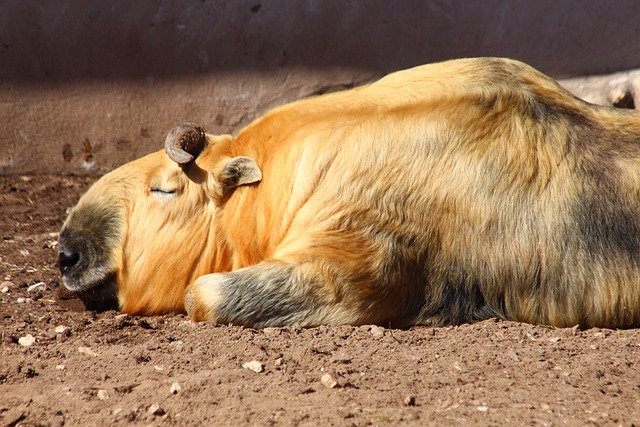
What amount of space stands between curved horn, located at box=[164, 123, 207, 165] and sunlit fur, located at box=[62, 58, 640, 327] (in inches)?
16.5

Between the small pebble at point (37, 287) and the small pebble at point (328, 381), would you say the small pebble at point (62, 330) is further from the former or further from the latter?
the small pebble at point (328, 381)

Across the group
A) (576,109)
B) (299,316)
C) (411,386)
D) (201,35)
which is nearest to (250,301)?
(299,316)

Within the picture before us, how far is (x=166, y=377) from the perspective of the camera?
3.31 meters

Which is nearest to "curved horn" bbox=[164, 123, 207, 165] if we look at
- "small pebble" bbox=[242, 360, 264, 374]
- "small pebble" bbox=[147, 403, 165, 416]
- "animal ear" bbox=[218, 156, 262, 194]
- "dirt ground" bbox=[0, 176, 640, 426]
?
"animal ear" bbox=[218, 156, 262, 194]

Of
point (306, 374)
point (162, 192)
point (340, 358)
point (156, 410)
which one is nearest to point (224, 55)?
point (162, 192)

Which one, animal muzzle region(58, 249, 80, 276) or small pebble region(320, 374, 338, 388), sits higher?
animal muzzle region(58, 249, 80, 276)

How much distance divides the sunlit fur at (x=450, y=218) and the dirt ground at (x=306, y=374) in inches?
4.9

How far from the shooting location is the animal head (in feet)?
13.9

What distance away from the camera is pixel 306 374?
3297 millimetres

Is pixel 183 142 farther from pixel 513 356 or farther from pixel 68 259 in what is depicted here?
pixel 513 356

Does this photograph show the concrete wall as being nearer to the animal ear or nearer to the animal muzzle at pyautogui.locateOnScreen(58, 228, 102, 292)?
the animal muzzle at pyautogui.locateOnScreen(58, 228, 102, 292)

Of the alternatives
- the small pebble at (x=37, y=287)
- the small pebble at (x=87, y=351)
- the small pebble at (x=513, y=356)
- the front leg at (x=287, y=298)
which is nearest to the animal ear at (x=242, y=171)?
the front leg at (x=287, y=298)

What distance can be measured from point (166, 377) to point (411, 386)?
2.90 ft

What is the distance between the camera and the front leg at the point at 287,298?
12.2 feet
